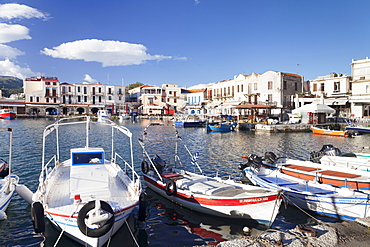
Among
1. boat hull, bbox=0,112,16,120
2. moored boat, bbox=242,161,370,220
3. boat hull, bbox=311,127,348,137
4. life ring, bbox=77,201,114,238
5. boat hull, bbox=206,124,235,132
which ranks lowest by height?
moored boat, bbox=242,161,370,220

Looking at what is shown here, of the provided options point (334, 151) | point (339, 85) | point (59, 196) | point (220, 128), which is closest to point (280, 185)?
point (334, 151)

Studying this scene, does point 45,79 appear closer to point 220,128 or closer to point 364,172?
point 220,128

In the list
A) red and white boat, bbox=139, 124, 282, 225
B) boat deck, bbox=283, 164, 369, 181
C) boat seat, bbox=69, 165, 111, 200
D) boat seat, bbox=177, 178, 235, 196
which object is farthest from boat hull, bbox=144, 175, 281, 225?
boat deck, bbox=283, 164, 369, 181

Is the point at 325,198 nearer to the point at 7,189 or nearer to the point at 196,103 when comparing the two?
the point at 7,189

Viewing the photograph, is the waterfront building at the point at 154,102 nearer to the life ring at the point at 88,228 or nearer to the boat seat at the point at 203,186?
the boat seat at the point at 203,186

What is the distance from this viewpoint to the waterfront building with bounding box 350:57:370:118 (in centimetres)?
4944

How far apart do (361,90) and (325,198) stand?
48118 millimetres

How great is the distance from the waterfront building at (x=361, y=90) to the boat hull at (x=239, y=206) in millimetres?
49122

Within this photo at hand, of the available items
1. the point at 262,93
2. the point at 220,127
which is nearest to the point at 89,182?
the point at 220,127

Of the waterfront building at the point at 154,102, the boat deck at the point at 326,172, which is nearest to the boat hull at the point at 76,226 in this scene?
the boat deck at the point at 326,172

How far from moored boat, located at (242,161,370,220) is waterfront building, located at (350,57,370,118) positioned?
4440 cm

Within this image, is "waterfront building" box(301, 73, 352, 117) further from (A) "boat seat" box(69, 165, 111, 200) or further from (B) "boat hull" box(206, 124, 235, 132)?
(A) "boat seat" box(69, 165, 111, 200)

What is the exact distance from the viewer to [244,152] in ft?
87.1

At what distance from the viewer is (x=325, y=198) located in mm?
11430
